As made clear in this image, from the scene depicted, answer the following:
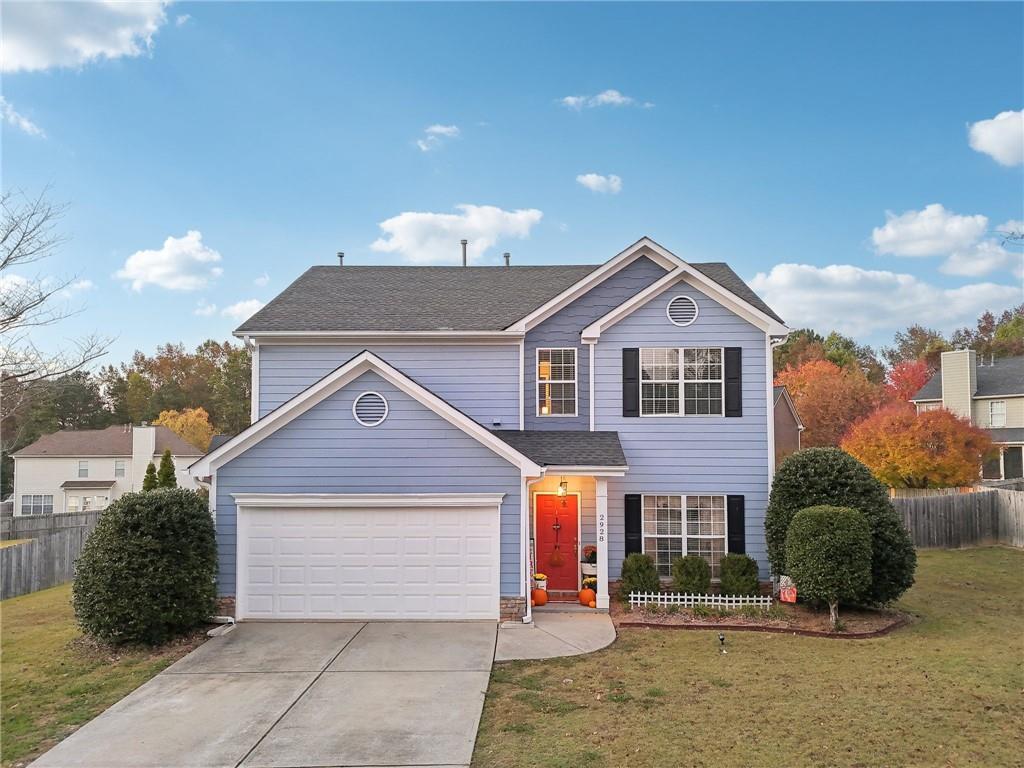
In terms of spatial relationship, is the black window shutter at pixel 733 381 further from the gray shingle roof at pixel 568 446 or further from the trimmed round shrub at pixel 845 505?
the gray shingle roof at pixel 568 446

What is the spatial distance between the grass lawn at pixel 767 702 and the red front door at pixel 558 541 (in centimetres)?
247

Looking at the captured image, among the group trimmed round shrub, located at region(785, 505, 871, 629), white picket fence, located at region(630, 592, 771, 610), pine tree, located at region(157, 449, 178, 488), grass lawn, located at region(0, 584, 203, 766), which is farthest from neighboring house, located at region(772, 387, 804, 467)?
grass lawn, located at region(0, 584, 203, 766)

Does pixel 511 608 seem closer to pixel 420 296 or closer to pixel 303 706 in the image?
pixel 303 706

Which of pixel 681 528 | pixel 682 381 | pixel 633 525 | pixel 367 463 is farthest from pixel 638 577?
pixel 367 463

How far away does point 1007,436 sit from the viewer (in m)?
33.4

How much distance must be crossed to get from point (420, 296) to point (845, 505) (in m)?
10.2

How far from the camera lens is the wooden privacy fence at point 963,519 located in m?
20.0

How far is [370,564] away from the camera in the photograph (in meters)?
11.6

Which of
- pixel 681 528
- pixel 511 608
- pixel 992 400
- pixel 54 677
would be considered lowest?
pixel 54 677

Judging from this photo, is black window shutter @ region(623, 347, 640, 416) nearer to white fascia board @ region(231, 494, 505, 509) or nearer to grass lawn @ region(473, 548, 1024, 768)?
white fascia board @ region(231, 494, 505, 509)

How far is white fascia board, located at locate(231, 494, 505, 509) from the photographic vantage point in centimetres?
1156

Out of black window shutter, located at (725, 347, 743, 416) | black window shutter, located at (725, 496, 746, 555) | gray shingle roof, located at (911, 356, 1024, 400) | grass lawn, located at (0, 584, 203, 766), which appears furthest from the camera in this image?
gray shingle roof, located at (911, 356, 1024, 400)

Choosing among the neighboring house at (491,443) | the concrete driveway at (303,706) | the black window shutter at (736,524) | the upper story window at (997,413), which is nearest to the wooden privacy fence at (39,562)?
the neighboring house at (491,443)

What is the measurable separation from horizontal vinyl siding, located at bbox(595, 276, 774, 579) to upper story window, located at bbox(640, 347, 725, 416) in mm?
180
